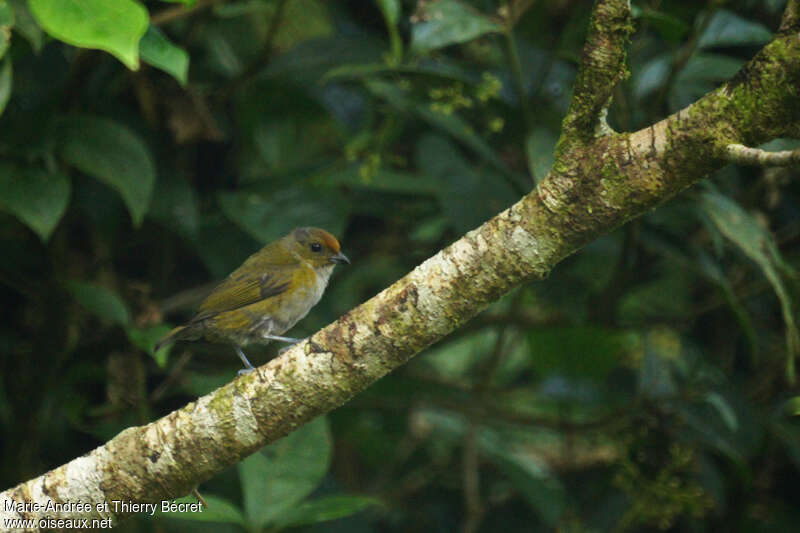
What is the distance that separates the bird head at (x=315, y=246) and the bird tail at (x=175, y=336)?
0.69 metres

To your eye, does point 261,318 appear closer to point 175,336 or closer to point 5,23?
point 175,336

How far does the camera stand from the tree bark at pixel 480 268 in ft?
6.23

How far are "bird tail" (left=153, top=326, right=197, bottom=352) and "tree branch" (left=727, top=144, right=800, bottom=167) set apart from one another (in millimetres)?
2048

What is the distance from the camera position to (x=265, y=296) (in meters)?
3.50

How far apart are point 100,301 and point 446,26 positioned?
169 cm

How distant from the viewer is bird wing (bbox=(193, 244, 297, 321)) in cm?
339

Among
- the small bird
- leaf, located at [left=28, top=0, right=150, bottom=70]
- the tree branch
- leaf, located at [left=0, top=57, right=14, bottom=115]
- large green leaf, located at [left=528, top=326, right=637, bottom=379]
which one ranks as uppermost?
the tree branch

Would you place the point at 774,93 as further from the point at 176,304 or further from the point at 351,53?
the point at 176,304

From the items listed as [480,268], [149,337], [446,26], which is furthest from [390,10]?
[149,337]

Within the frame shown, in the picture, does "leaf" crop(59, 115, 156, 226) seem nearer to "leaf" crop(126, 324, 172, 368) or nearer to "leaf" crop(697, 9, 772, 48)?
"leaf" crop(126, 324, 172, 368)

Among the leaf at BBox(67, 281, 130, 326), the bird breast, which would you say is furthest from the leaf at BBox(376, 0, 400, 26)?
the leaf at BBox(67, 281, 130, 326)

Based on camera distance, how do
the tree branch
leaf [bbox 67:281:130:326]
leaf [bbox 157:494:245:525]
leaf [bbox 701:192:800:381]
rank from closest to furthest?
1. the tree branch
2. leaf [bbox 157:494:245:525]
3. leaf [bbox 701:192:800:381]
4. leaf [bbox 67:281:130:326]

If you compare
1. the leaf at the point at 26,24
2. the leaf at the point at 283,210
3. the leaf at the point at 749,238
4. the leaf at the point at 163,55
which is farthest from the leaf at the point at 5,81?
the leaf at the point at 749,238

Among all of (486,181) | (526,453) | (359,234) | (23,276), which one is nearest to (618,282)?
(486,181)
